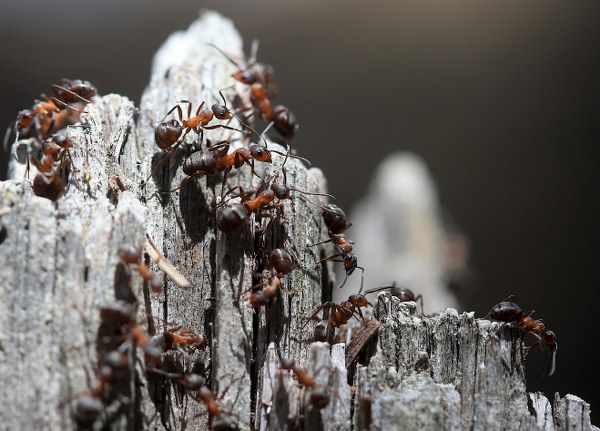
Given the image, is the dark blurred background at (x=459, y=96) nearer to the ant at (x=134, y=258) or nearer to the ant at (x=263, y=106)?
the ant at (x=263, y=106)

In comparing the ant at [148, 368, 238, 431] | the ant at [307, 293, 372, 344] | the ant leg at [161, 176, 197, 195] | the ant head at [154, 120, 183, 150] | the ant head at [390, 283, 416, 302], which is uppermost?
the ant head at [154, 120, 183, 150]

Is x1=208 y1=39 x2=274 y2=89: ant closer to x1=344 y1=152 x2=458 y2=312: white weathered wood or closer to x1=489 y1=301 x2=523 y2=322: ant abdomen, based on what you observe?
x1=489 y1=301 x2=523 y2=322: ant abdomen

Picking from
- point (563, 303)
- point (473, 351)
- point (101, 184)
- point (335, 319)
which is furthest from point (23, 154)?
point (563, 303)

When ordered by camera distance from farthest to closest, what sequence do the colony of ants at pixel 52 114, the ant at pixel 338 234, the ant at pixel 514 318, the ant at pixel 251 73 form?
the ant at pixel 251 73, the colony of ants at pixel 52 114, the ant at pixel 338 234, the ant at pixel 514 318

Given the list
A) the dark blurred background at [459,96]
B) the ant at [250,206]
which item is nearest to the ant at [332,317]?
the ant at [250,206]

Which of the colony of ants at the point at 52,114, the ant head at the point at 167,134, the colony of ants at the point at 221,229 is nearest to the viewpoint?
the colony of ants at the point at 221,229

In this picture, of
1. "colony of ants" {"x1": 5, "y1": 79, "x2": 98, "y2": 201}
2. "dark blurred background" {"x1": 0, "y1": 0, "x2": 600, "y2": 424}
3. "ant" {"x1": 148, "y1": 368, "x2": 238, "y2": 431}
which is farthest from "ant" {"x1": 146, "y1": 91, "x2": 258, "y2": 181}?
"dark blurred background" {"x1": 0, "y1": 0, "x2": 600, "y2": 424}

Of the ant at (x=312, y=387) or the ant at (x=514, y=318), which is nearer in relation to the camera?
the ant at (x=312, y=387)
